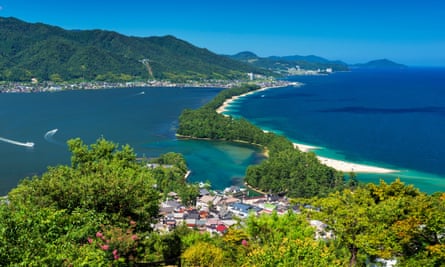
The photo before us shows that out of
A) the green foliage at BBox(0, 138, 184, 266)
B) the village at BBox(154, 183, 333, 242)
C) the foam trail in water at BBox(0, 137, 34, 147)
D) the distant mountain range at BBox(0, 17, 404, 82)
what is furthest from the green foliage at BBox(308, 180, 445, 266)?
the distant mountain range at BBox(0, 17, 404, 82)

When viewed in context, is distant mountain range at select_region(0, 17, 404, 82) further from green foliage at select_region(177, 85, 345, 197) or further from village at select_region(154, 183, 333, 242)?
village at select_region(154, 183, 333, 242)

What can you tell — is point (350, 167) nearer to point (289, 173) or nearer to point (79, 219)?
point (289, 173)

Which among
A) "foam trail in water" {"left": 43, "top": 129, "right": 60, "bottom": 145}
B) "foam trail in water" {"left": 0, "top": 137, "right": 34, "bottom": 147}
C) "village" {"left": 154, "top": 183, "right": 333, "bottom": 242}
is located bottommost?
"village" {"left": 154, "top": 183, "right": 333, "bottom": 242}

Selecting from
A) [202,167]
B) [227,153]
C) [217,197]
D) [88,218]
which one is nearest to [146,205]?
[88,218]

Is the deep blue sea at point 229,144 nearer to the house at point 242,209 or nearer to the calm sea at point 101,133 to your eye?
the calm sea at point 101,133

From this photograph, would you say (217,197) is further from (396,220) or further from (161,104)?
(161,104)

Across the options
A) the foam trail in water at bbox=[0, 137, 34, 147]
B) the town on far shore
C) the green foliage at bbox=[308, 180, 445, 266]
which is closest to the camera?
the green foliage at bbox=[308, 180, 445, 266]

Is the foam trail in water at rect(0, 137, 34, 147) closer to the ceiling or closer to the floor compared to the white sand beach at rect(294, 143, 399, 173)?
closer to the ceiling
